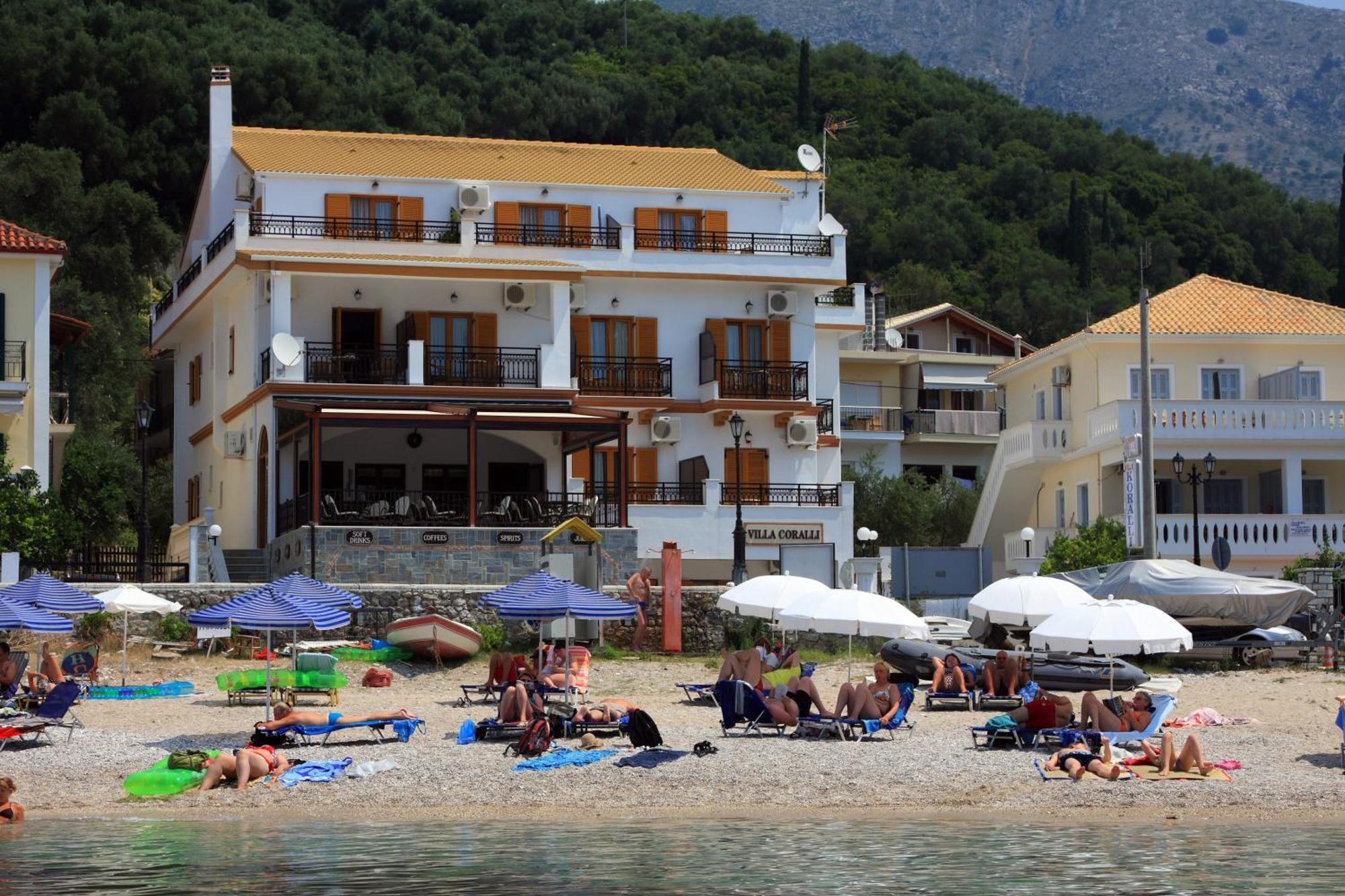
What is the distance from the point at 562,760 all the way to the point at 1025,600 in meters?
8.96

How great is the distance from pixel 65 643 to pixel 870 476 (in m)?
33.1

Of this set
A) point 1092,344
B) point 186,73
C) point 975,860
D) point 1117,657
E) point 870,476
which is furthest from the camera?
point 186,73

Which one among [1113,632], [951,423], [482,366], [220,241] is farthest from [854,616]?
[951,423]

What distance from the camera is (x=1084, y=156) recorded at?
93.9m

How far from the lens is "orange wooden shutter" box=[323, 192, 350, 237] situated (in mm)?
46031

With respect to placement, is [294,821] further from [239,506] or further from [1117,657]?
[239,506]

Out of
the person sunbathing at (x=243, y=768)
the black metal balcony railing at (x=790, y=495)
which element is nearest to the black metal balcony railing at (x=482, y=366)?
the black metal balcony railing at (x=790, y=495)

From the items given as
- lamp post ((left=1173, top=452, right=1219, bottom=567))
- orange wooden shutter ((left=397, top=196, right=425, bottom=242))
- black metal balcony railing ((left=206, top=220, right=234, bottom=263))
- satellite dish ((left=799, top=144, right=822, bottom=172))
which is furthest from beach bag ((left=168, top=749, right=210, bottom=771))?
satellite dish ((left=799, top=144, right=822, bottom=172))

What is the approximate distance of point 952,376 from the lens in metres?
69.9

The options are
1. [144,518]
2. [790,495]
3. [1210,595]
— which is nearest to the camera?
[1210,595]

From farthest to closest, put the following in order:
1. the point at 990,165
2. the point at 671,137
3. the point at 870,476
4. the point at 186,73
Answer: the point at 990,165
the point at 671,137
the point at 186,73
the point at 870,476

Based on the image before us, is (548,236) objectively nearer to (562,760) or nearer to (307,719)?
(307,719)

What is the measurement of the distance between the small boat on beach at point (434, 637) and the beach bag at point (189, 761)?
929 cm

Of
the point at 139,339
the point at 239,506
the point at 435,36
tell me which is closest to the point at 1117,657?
the point at 239,506
